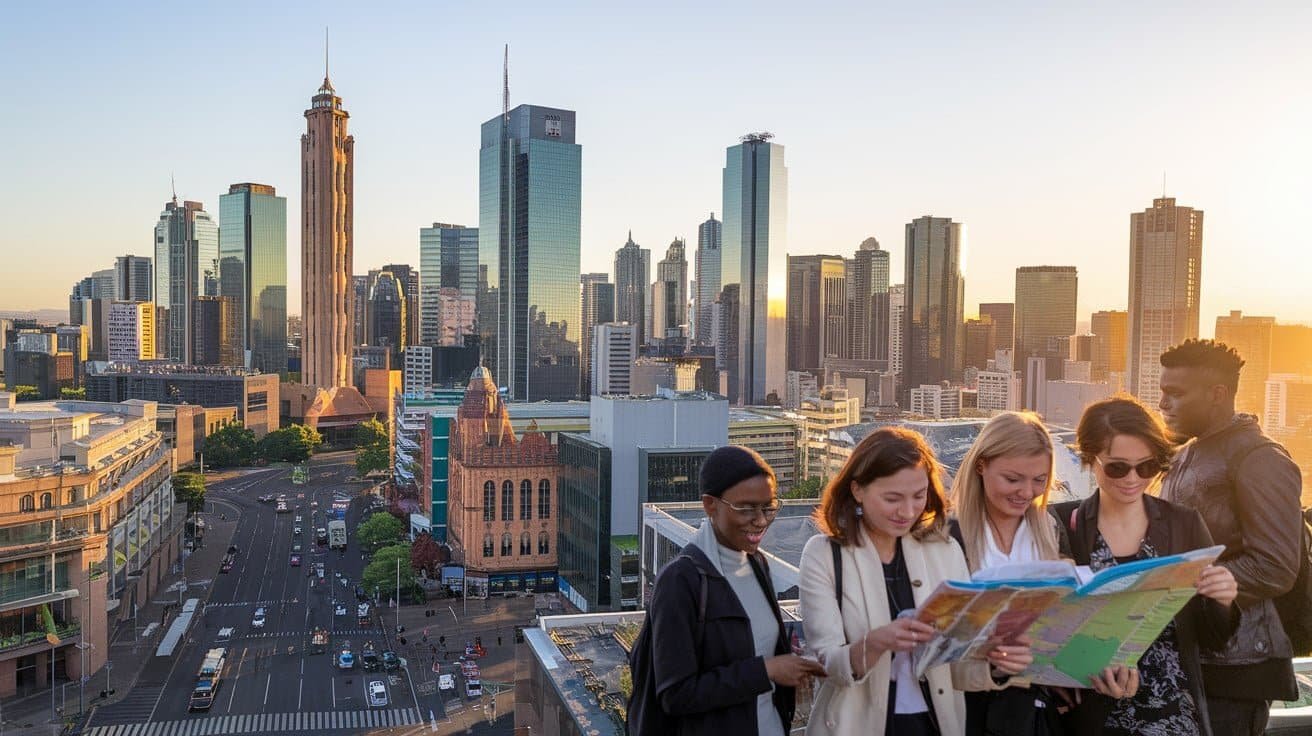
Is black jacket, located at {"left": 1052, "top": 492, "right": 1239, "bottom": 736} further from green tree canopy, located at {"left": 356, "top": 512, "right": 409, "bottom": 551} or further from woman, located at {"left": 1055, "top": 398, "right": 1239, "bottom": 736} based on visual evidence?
green tree canopy, located at {"left": 356, "top": 512, "right": 409, "bottom": 551}

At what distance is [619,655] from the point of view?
948 cm

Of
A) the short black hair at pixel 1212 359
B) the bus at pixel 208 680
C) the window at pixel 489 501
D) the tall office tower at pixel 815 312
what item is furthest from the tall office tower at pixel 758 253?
the short black hair at pixel 1212 359

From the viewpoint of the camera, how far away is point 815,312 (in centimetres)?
16300

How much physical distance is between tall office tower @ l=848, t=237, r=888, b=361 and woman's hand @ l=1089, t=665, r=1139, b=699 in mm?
148577

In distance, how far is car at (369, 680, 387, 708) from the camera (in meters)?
29.9

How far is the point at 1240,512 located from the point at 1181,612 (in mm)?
569

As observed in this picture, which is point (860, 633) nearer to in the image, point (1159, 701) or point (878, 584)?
point (878, 584)

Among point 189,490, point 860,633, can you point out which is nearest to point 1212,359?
point 860,633

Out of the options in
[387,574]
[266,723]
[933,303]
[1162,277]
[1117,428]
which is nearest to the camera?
[1117,428]

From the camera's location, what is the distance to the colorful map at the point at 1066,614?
10.6 ft

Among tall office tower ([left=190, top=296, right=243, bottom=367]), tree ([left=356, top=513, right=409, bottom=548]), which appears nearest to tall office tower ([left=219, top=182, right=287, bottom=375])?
tall office tower ([left=190, top=296, right=243, bottom=367])

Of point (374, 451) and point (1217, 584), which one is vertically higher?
point (1217, 584)

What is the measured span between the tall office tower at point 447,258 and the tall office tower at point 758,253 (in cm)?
5260

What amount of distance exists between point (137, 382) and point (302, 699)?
257 ft
